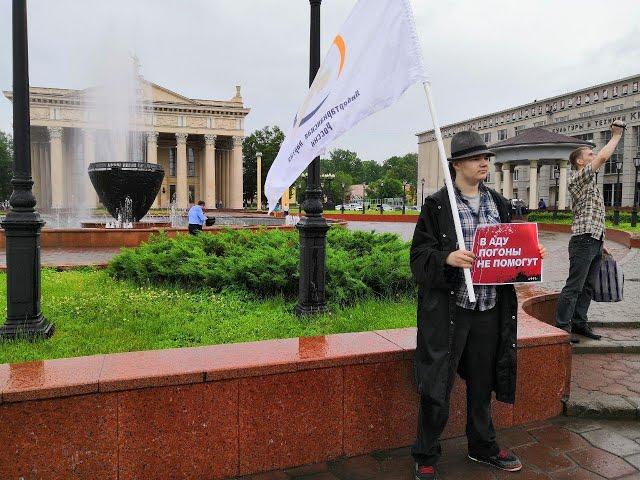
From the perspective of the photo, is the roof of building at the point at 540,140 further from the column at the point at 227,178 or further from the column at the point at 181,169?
the column at the point at 227,178

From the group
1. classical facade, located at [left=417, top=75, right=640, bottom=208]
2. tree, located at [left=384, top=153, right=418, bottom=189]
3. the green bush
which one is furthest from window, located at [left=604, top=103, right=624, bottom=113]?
the green bush

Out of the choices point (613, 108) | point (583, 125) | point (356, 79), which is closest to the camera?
point (356, 79)

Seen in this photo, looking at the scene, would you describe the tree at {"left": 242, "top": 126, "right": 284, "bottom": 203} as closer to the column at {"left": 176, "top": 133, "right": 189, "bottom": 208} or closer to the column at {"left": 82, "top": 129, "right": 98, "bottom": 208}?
the column at {"left": 176, "top": 133, "right": 189, "bottom": 208}

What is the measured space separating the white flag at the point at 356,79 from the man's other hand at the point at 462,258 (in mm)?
1086

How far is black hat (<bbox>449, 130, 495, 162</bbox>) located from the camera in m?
3.09

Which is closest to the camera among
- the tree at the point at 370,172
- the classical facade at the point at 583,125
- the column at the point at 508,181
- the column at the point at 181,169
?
the column at the point at 508,181

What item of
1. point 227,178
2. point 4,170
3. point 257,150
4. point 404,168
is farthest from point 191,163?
point 404,168

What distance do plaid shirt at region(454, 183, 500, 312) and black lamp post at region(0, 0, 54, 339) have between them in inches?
140

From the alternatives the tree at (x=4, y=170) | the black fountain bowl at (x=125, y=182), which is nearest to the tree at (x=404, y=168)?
the tree at (x=4, y=170)

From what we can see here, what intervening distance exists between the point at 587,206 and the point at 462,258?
3067mm

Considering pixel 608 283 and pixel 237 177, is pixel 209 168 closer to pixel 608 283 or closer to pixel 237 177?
pixel 237 177

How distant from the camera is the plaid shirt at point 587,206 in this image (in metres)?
5.19

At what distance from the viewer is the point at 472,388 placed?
3.34m

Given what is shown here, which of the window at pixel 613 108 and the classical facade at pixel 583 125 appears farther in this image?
the window at pixel 613 108
